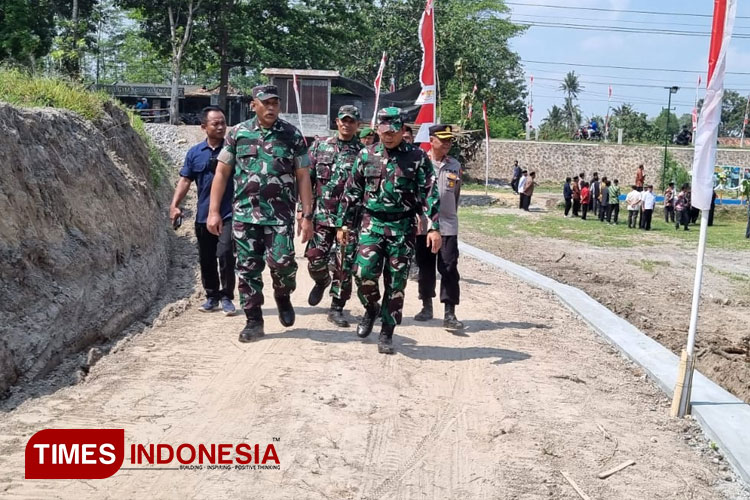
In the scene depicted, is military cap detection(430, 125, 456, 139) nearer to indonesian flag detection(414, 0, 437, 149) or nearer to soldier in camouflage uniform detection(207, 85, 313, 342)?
soldier in camouflage uniform detection(207, 85, 313, 342)

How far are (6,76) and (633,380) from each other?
24.5 feet

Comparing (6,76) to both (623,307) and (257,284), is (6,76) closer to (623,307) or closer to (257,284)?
(257,284)

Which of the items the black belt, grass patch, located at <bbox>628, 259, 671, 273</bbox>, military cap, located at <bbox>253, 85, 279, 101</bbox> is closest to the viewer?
military cap, located at <bbox>253, 85, 279, 101</bbox>

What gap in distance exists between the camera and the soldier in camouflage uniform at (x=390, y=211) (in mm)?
6230

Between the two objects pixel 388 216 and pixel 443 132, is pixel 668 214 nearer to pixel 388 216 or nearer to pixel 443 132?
pixel 443 132

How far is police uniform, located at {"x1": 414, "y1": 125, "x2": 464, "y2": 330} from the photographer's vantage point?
7.37m

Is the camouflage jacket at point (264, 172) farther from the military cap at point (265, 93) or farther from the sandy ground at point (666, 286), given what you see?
the sandy ground at point (666, 286)

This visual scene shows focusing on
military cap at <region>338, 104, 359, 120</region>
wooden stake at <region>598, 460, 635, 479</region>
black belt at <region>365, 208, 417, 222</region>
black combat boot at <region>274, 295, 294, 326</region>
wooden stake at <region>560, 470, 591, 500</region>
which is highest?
military cap at <region>338, 104, 359, 120</region>

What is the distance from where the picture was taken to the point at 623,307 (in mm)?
10859

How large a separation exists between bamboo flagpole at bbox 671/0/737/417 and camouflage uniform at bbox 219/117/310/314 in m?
3.04

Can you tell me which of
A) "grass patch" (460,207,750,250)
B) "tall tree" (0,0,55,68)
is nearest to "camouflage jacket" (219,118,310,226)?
"grass patch" (460,207,750,250)

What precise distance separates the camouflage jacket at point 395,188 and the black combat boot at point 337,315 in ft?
4.17

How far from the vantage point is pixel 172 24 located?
33.2 m

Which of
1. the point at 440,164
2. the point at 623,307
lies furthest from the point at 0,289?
Result: the point at 623,307
